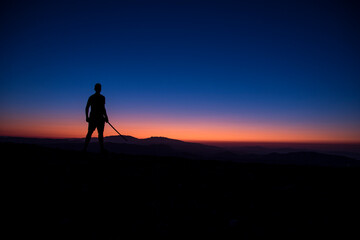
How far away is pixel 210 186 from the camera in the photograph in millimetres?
5379

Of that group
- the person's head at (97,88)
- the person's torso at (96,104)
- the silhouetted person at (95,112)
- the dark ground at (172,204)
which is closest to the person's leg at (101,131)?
the silhouetted person at (95,112)

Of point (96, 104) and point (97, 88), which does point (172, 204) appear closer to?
point (96, 104)

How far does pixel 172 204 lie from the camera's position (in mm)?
4238

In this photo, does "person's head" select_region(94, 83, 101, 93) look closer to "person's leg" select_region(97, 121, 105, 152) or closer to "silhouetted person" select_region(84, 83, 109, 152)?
"silhouetted person" select_region(84, 83, 109, 152)

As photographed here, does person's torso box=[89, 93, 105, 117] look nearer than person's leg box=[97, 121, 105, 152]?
Yes

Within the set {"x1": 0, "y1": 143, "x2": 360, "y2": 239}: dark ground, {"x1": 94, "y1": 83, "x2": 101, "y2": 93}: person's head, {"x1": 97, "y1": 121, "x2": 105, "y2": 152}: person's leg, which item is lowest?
{"x1": 0, "y1": 143, "x2": 360, "y2": 239}: dark ground

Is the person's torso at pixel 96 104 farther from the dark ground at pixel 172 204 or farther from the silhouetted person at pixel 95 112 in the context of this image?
the dark ground at pixel 172 204

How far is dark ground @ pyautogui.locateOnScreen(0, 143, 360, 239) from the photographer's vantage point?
3273 mm

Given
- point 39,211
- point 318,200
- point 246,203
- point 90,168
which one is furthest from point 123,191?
point 318,200

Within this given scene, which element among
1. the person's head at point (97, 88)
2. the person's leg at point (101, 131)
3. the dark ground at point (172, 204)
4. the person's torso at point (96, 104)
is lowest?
the dark ground at point (172, 204)

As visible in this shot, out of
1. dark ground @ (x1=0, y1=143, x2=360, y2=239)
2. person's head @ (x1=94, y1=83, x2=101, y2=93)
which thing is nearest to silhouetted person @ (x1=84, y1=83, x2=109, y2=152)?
person's head @ (x1=94, y1=83, x2=101, y2=93)

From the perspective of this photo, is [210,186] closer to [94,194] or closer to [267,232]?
[267,232]

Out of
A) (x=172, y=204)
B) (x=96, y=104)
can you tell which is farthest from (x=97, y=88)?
(x=172, y=204)

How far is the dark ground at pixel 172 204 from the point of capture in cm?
327
